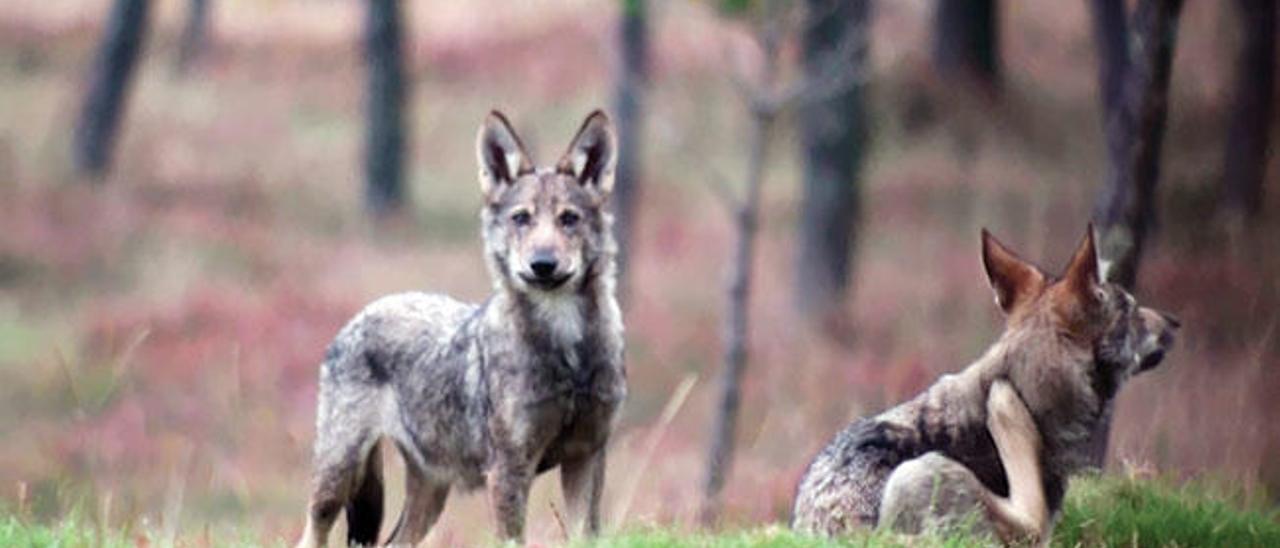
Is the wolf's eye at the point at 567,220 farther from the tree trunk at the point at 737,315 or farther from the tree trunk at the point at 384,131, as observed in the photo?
the tree trunk at the point at 384,131

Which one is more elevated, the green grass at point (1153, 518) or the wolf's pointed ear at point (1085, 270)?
the wolf's pointed ear at point (1085, 270)

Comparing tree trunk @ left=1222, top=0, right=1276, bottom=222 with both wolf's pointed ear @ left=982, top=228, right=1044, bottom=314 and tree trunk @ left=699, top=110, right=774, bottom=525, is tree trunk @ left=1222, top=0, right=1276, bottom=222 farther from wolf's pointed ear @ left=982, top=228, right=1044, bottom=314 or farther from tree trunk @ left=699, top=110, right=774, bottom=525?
wolf's pointed ear @ left=982, top=228, right=1044, bottom=314

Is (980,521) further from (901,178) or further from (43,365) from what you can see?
(901,178)

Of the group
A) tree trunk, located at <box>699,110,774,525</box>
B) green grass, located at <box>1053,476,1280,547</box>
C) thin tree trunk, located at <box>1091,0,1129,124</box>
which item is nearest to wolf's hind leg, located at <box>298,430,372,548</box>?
green grass, located at <box>1053,476,1280,547</box>

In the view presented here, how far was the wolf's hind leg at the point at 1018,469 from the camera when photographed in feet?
28.7

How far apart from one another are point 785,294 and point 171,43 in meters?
17.0

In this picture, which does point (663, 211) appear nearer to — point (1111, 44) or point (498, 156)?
point (1111, 44)

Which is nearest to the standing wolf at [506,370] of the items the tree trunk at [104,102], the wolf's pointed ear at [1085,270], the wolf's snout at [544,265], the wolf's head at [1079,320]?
the wolf's snout at [544,265]

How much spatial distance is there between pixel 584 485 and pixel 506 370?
23.0 inches

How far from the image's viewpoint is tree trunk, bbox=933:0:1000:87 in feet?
99.2

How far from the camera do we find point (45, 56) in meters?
36.0

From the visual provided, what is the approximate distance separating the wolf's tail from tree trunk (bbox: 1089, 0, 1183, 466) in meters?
4.17

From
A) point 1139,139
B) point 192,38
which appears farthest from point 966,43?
point 1139,139

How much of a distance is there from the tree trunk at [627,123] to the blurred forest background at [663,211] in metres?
0.06
